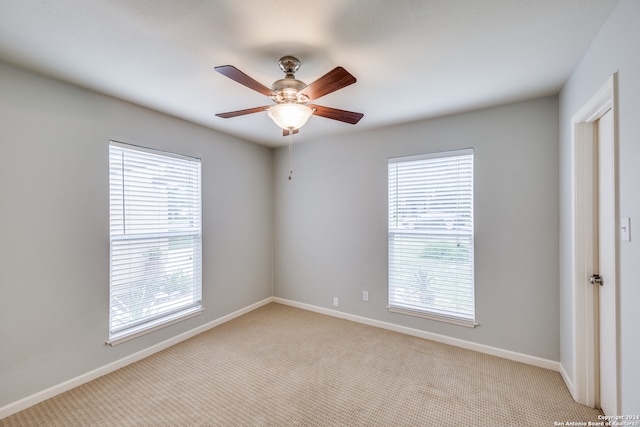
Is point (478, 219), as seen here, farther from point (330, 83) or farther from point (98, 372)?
point (98, 372)

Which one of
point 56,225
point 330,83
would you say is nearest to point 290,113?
point 330,83

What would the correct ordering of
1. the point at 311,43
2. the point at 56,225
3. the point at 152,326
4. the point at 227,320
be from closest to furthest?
the point at 311,43
the point at 56,225
the point at 152,326
the point at 227,320

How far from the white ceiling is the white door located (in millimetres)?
675

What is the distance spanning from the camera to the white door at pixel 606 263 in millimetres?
1754

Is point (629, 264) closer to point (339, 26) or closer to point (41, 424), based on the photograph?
point (339, 26)

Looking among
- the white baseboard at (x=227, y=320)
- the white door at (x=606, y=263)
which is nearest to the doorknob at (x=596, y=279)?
the white door at (x=606, y=263)

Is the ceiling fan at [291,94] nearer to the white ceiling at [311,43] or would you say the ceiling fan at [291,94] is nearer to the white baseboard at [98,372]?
the white ceiling at [311,43]

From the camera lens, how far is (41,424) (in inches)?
73.8

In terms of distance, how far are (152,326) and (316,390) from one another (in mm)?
1844

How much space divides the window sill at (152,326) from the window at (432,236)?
2.43 metres

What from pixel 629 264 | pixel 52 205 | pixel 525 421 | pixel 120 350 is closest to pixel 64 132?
pixel 52 205

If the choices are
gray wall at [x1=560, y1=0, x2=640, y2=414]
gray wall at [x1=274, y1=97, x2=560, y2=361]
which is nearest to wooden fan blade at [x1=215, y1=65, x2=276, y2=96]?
gray wall at [x1=560, y1=0, x2=640, y2=414]

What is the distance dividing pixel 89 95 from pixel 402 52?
2.66 metres

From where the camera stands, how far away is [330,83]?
5.34 feet
